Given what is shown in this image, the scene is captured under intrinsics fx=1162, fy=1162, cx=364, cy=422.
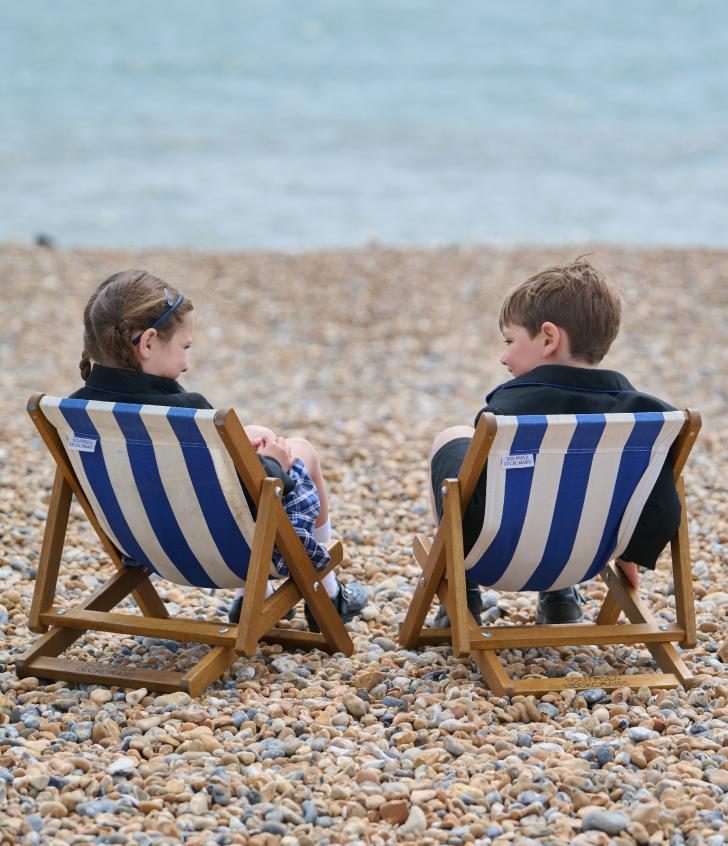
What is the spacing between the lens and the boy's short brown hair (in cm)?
323

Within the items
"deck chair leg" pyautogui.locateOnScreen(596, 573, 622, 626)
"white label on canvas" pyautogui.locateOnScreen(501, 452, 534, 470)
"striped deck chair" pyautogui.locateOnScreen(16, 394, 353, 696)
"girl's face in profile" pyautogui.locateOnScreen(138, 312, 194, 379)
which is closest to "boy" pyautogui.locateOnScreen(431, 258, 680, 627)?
"white label on canvas" pyautogui.locateOnScreen(501, 452, 534, 470)

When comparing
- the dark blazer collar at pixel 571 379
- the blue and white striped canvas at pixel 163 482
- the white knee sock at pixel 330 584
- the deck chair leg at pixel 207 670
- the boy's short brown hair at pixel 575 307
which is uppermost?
the boy's short brown hair at pixel 575 307

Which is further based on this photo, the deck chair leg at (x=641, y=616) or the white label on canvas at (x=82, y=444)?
the deck chair leg at (x=641, y=616)

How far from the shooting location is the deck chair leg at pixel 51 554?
3371 millimetres

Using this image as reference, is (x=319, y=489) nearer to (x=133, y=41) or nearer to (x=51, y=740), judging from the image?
(x=51, y=740)

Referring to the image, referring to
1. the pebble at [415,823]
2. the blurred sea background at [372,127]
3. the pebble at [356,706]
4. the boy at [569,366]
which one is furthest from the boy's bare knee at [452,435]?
the blurred sea background at [372,127]

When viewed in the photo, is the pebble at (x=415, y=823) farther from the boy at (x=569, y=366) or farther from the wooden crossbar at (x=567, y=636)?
the boy at (x=569, y=366)

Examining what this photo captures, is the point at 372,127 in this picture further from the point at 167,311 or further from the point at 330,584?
the point at 167,311

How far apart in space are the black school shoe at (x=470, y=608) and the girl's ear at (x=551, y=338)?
30.9 inches

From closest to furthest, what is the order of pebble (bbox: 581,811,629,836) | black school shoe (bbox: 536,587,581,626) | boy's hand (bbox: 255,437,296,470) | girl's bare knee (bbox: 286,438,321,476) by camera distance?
pebble (bbox: 581,811,629,836) → boy's hand (bbox: 255,437,296,470) → girl's bare knee (bbox: 286,438,321,476) → black school shoe (bbox: 536,587,581,626)

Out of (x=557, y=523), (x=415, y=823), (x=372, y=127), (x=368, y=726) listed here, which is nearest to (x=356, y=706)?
(x=368, y=726)

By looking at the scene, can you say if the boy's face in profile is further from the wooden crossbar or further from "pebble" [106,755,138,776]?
"pebble" [106,755,138,776]

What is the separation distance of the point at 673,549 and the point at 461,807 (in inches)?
45.0

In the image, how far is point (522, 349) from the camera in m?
3.29
